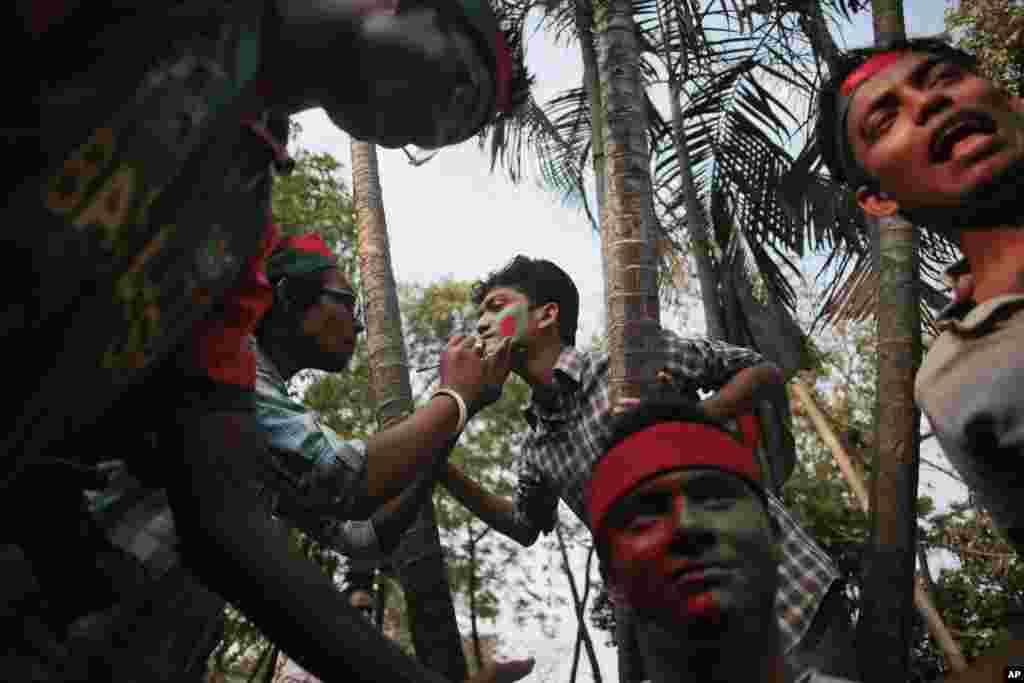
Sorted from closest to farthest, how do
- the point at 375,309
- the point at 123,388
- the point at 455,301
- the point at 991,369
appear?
the point at 123,388 → the point at 991,369 → the point at 375,309 → the point at 455,301

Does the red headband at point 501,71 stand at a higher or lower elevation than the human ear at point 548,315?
lower

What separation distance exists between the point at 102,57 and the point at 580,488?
9.43 ft

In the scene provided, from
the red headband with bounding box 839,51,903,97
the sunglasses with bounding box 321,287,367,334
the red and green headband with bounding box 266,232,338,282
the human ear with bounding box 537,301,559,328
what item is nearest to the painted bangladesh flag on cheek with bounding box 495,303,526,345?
the human ear with bounding box 537,301,559,328

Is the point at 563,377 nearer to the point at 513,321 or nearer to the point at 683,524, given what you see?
the point at 513,321

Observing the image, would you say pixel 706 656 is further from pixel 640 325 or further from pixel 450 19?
pixel 640 325

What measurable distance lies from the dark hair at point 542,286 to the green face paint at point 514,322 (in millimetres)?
91

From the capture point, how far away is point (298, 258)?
10.9ft

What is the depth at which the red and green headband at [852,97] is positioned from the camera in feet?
8.98

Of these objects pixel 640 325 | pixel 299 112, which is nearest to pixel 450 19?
pixel 299 112

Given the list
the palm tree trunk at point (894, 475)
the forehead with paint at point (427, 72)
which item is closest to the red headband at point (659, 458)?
the forehead with paint at point (427, 72)

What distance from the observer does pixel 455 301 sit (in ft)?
55.1

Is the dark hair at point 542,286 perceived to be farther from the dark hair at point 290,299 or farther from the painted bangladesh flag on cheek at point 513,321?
the dark hair at point 290,299

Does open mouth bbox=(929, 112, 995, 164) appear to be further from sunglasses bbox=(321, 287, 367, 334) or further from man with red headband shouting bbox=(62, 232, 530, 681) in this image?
sunglasses bbox=(321, 287, 367, 334)

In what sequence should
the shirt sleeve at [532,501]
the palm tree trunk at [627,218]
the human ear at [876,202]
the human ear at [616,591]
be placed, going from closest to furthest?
1. the human ear at [616,591]
2. the human ear at [876,202]
3. the palm tree trunk at [627,218]
4. the shirt sleeve at [532,501]
